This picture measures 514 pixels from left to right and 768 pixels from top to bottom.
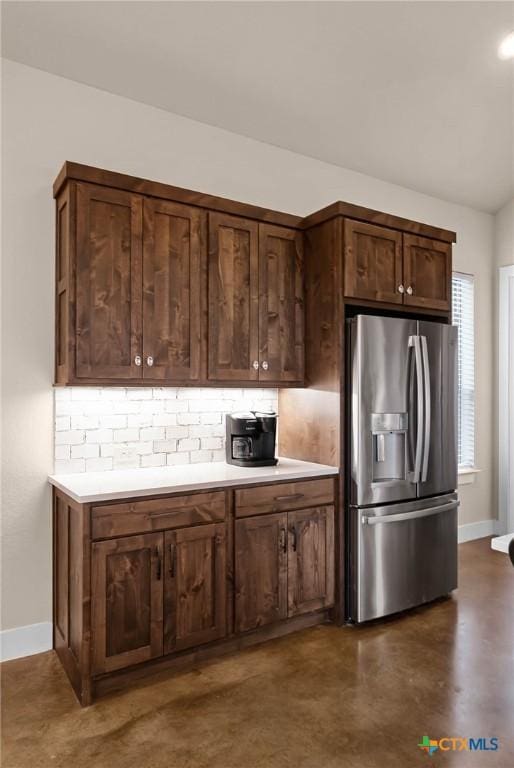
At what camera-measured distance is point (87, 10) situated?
253 centimetres

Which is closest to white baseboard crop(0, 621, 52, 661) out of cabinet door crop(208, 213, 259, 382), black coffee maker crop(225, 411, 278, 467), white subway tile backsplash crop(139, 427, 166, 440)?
white subway tile backsplash crop(139, 427, 166, 440)

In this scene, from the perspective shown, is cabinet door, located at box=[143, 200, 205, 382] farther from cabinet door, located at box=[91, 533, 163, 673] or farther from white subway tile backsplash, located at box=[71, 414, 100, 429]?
cabinet door, located at box=[91, 533, 163, 673]

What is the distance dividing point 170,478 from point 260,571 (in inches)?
27.2

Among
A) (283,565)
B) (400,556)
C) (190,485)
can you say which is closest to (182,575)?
(190,485)

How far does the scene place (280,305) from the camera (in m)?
3.27

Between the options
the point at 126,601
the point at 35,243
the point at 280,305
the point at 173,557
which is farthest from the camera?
the point at 280,305

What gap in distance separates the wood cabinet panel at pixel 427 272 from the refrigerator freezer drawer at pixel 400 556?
1286mm

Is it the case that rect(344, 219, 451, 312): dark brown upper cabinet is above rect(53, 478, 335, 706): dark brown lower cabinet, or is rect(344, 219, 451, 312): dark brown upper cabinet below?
above

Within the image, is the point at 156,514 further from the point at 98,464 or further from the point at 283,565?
the point at 283,565

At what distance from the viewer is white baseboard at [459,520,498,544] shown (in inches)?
189

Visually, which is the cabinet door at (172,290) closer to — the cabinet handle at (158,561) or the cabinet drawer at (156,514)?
the cabinet drawer at (156,514)

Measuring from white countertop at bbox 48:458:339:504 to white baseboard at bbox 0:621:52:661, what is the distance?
76cm

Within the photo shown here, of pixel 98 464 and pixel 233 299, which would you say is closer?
pixel 98 464

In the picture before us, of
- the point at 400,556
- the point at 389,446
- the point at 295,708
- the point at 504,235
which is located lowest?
the point at 295,708
